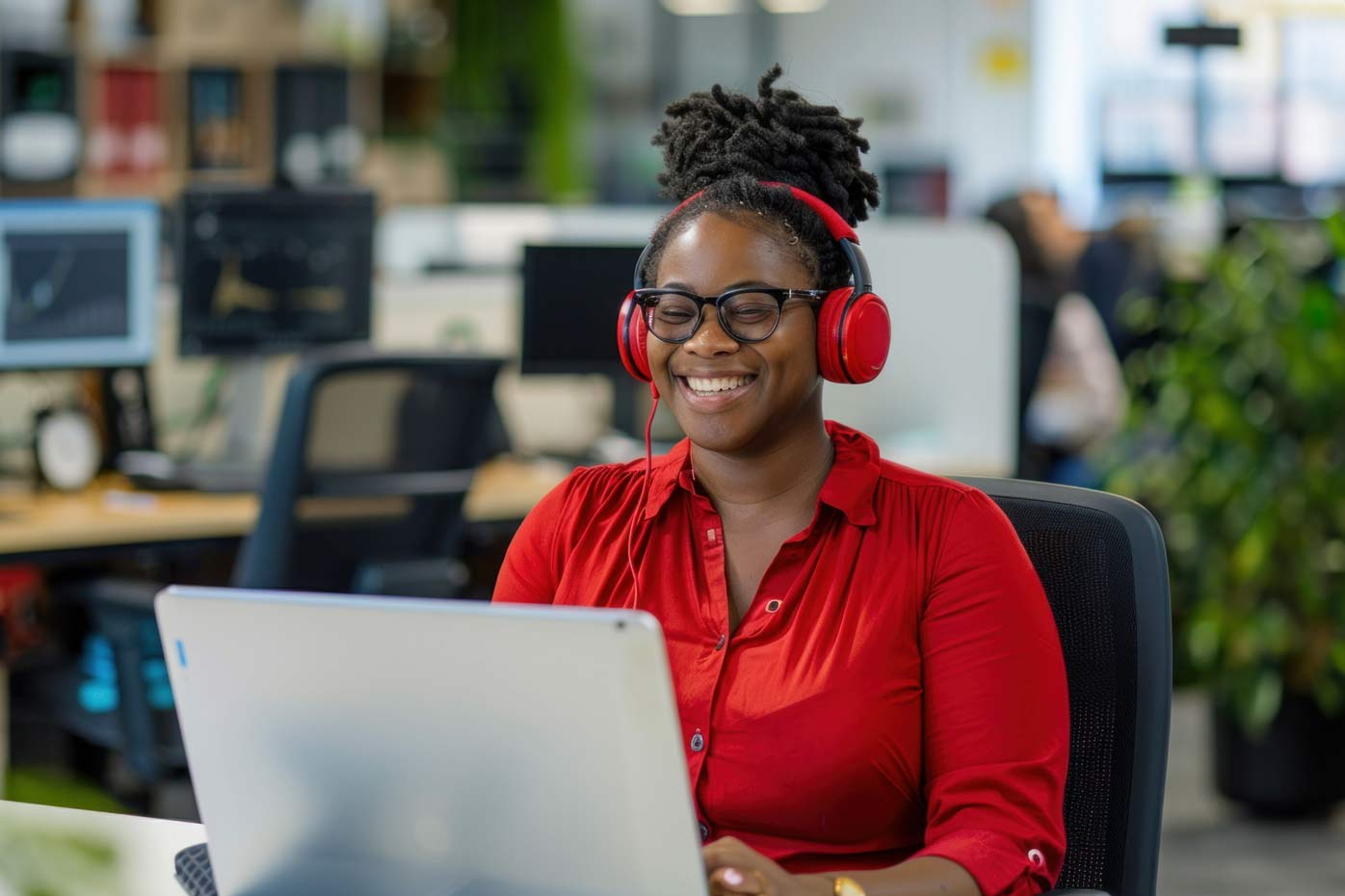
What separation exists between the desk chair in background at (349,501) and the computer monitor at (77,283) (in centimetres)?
61

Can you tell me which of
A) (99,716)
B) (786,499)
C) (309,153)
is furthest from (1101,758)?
(309,153)

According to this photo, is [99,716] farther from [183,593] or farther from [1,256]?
[183,593]

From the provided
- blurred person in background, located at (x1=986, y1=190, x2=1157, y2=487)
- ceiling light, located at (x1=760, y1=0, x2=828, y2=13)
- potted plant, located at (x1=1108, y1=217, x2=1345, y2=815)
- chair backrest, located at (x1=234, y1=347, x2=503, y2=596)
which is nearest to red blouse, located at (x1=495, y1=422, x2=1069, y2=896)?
chair backrest, located at (x1=234, y1=347, x2=503, y2=596)

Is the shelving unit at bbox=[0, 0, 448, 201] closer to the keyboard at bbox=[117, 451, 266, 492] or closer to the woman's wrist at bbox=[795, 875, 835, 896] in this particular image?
the keyboard at bbox=[117, 451, 266, 492]

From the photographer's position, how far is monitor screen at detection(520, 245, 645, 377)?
10.2ft

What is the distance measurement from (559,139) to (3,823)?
24.5ft

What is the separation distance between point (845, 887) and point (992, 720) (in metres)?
0.18

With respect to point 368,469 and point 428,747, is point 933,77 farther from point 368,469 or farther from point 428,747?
point 428,747

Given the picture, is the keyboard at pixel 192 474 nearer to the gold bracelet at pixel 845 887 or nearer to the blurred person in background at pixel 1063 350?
the blurred person in background at pixel 1063 350

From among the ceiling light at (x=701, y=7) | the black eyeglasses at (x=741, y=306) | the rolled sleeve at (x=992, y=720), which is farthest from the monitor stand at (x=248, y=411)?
the ceiling light at (x=701, y=7)

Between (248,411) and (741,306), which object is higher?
(741,306)

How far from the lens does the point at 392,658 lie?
0.85m

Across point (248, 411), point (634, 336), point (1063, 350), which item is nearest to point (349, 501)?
point (248, 411)

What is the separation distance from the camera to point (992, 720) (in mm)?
1136
